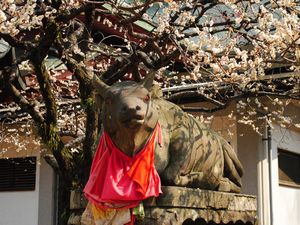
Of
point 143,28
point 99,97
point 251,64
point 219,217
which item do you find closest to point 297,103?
point 143,28

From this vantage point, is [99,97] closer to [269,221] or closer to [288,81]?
[288,81]

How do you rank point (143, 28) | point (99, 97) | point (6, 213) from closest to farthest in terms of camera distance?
point (99, 97), point (143, 28), point (6, 213)

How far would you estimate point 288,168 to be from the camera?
38.9ft

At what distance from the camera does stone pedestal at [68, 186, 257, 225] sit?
14.8 feet

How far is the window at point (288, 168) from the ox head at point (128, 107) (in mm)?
7252

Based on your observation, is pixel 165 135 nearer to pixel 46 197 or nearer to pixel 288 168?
pixel 288 168

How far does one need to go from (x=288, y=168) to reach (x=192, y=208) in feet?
24.6

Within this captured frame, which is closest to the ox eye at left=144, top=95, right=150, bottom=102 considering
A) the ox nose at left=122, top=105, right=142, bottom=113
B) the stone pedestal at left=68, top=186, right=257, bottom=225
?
the ox nose at left=122, top=105, right=142, bottom=113

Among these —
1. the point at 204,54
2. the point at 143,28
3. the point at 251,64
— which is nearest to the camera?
the point at 204,54

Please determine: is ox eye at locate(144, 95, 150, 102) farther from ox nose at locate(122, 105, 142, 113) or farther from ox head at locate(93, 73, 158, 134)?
ox nose at locate(122, 105, 142, 113)

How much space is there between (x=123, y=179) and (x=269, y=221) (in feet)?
20.6

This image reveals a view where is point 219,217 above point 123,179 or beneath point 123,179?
beneath

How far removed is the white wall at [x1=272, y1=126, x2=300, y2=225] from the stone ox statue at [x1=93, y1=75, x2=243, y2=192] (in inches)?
201

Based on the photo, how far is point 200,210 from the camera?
4910 millimetres
